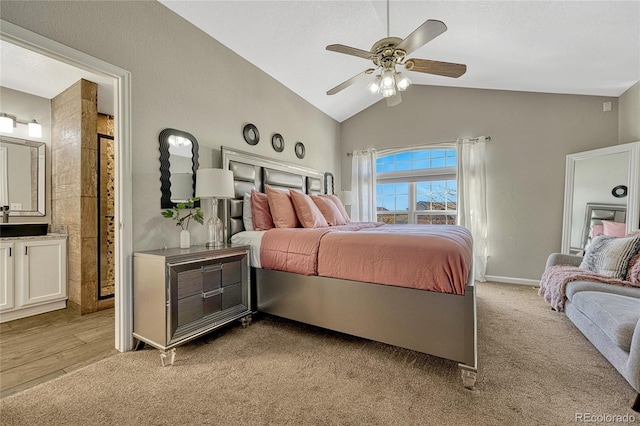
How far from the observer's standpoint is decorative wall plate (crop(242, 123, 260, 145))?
317 centimetres

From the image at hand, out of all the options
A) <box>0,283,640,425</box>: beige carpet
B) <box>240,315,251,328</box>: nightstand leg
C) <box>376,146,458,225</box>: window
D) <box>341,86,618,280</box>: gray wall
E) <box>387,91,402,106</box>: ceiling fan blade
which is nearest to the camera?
<box>0,283,640,425</box>: beige carpet

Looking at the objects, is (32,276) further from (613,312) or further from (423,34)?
(613,312)

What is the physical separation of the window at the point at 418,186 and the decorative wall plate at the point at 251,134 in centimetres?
269

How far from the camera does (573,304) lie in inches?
84.8

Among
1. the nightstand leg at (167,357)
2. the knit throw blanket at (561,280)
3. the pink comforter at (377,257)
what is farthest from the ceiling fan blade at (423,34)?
the nightstand leg at (167,357)

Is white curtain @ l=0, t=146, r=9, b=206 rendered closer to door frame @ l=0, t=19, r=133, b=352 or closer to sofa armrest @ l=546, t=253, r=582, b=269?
door frame @ l=0, t=19, r=133, b=352

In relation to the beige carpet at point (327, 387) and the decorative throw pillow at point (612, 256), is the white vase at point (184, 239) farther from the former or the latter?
the decorative throw pillow at point (612, 256)

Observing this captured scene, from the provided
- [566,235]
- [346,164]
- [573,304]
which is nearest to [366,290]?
[573,304]

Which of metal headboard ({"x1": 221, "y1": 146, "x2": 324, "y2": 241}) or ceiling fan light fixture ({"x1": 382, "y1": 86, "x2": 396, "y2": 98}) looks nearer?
ceiling fan light fixture ({"x1": 382, "y1": 86, "x2": 396, "y2": 98})

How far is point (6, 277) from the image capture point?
2545mm

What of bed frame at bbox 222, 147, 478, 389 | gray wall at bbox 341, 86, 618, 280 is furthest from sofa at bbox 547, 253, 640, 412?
gray wall at bbox 341, 86, 618, 280

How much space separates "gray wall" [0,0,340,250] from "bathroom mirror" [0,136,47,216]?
196 centimetres

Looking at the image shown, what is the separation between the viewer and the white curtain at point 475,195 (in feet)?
13.3

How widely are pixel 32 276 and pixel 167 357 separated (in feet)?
6.91
